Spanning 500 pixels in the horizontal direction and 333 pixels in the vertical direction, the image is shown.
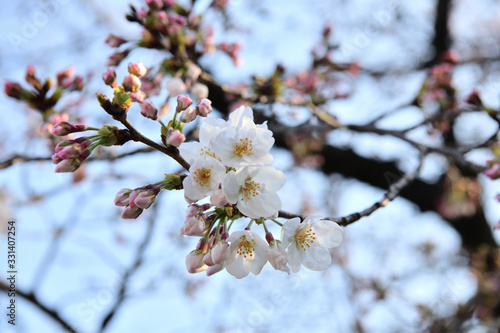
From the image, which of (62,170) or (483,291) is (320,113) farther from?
(483,291)

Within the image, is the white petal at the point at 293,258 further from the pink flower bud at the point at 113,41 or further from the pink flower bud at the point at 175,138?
the pink flower bud at the point at 113,41

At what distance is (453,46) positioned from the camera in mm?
5391

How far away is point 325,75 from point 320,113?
1.94ft

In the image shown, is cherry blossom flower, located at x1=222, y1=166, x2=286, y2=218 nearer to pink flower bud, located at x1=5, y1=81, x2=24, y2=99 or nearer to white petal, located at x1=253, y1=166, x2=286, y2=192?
white petal, located at x1=253, y1=166, x2=286, y2=192

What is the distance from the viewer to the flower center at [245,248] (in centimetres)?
100

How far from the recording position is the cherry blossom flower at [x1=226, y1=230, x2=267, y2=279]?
977 millimetres


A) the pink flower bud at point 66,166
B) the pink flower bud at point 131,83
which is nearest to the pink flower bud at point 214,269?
the pink flower bud at point 66,166

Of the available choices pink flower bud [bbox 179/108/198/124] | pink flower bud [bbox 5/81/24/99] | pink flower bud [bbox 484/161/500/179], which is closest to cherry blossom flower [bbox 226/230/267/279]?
pink flower bud [bbox 179/108/198/124]

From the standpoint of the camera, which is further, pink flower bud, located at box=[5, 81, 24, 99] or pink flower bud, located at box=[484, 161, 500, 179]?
pink flower bud, located at box=[5, 81, 24, 99]

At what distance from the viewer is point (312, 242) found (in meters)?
1.06

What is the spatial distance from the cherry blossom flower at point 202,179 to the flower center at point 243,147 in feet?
0.18

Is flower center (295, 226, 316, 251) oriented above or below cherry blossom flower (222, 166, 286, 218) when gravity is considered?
below

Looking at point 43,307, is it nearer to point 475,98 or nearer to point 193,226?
point 193,226

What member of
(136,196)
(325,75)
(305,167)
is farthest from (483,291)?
(136,196)
